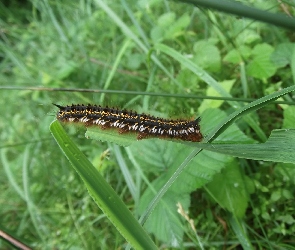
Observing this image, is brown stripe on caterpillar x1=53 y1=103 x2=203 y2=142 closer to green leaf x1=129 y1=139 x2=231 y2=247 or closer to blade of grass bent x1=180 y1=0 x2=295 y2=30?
green leaf x1=129 y1=139 x2=231 y2=247

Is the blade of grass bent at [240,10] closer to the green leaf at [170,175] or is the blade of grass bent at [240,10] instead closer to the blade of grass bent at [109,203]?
the blade of grass bent at [109,203]

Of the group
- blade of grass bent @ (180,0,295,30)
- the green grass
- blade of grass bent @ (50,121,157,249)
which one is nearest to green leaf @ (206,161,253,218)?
the green grass

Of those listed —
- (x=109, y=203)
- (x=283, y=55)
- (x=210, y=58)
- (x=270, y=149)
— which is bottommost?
(x=270, y=149)

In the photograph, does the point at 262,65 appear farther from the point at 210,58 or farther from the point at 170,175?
the point at 170,175

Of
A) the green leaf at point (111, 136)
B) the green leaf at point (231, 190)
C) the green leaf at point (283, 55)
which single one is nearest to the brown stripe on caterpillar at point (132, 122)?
the green leaf at point (111, 136)

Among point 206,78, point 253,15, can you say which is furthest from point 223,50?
point 253,15

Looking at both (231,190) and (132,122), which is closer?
(132,122)

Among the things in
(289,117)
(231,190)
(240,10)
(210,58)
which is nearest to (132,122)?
(231,190)
